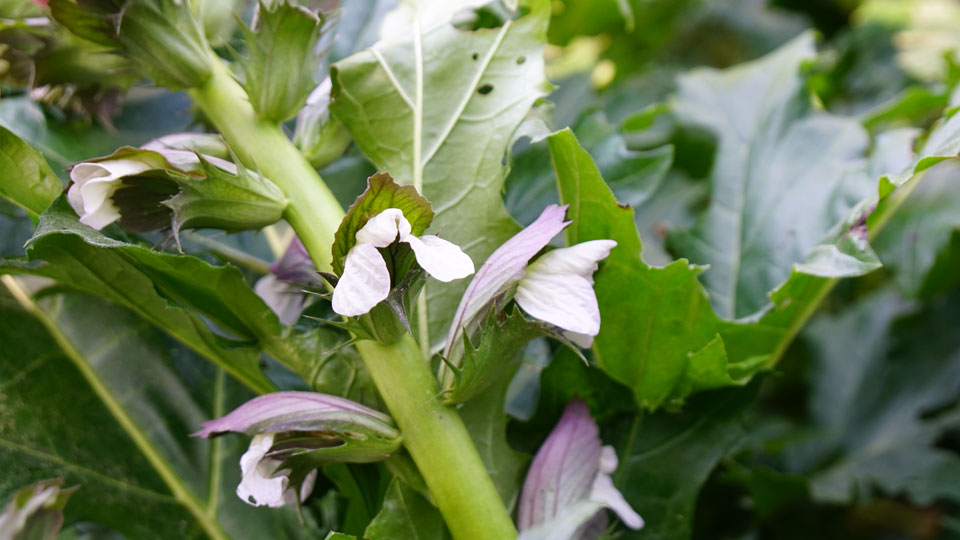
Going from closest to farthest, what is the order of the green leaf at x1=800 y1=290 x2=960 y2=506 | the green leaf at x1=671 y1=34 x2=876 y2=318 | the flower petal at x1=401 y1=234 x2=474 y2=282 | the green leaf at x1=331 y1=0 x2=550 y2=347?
the flower petal at x1=401 y1=234 x2=474 y2=282, the green leaf at x1=331 y1=0 x2=550 y2=347, the green leaf at x1=671 y1=34 x2=876 y2=318, the green leaf at x1=800 y1=290 x2=960 y2=506

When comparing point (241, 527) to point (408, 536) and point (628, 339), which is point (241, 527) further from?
point (628, 339)

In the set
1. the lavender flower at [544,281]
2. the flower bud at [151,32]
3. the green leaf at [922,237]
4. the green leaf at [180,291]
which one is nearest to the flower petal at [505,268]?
the lavender flower at [544,281]

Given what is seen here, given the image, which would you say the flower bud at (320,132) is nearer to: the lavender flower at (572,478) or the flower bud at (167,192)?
the flower bud at (167,192)

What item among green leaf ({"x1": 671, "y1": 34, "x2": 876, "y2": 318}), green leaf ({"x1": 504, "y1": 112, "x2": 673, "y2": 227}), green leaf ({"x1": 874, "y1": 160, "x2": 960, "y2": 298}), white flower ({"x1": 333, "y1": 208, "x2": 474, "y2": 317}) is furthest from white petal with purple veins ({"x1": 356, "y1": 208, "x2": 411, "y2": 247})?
green leaf ({"x1": 874, "y1": 160, "x2": 960, "y2": 298})

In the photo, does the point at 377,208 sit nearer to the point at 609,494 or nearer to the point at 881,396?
the point at 609,494

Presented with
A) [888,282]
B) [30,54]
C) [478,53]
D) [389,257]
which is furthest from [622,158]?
[888,282]

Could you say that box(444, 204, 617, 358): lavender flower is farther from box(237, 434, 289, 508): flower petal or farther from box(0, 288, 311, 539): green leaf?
box(0, 288, 311, 539): green leaf

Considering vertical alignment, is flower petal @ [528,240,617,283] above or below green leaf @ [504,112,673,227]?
above
